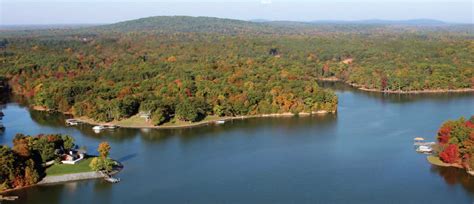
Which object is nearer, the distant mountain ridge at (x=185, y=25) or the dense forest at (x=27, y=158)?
the dense forest at (x=27, y=158)

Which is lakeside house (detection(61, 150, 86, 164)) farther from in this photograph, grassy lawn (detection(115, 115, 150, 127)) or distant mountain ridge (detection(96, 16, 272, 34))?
distant mountain ridge (detection(96, 16, 272, 34))

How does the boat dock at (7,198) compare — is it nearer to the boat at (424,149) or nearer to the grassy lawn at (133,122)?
the grassy lawn at (133,122)

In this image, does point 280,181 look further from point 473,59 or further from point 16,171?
point 473,59

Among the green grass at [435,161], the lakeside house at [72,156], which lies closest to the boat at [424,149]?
the green grass at [435,161]

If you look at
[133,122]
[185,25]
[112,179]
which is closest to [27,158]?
[112,179]

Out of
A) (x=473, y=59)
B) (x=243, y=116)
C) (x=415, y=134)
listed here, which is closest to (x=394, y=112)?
(x=415, y=134)

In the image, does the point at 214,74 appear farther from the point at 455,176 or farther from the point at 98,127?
the point at 455,176
